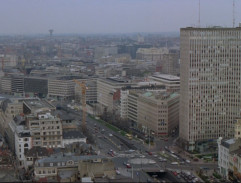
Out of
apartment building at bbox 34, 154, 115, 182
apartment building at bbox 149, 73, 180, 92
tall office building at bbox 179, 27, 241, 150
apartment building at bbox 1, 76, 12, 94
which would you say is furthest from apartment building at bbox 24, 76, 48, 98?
apartment building at bbox 34, 154, 115, 182

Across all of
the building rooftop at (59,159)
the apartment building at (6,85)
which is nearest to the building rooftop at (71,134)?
the building rooftop at (59,159)

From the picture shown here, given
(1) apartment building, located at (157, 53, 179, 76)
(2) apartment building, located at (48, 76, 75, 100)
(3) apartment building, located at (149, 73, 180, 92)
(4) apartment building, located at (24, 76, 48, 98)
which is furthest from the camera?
(1) apartment building, located at (157, 53, 179, 76)

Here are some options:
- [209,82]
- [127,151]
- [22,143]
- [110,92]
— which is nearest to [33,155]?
[22,143]

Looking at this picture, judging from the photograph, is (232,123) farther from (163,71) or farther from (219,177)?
(163,71)

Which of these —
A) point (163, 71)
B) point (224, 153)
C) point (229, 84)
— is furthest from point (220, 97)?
point (163, 71)

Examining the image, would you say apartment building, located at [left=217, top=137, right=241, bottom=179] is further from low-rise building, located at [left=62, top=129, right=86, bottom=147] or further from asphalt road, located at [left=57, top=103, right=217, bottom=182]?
low-rise building, located at [left=62, top=129, right=86, bottom=147]

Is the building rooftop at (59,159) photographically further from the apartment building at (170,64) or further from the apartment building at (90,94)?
the apartment building at (170,64)

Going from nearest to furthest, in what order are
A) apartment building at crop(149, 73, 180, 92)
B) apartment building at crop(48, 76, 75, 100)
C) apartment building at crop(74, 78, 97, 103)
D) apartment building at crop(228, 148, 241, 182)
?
apartment building at crop(228, 148, 241, 182)
apartment building at crop(149, 73, 180, 92)
apartment building at crop(74, 78, 97, 103)
apartment building at crop(48, 76, 75, 100)
